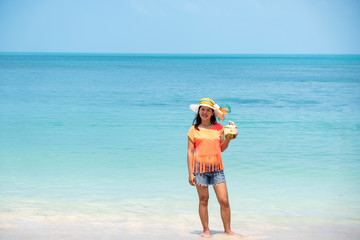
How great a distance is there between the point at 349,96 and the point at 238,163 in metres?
18.2

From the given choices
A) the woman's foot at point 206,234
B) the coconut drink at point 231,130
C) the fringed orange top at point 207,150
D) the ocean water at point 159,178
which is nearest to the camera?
the coconut drink at point 231,130

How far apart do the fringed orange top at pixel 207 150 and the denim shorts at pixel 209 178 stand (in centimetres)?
4

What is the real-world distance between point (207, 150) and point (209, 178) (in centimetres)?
27

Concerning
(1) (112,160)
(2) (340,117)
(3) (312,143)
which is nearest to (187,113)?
(2) (340,117)

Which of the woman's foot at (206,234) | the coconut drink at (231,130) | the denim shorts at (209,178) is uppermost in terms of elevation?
the coconut drink at (231,130)

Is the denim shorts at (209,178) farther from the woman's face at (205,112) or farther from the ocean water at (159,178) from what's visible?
the ocean water at (159,178)

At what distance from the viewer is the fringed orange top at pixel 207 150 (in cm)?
468

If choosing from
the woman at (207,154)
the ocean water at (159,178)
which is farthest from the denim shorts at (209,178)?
the ocean water at (159,178)

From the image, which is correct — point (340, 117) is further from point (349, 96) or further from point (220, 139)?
point (220, 139)

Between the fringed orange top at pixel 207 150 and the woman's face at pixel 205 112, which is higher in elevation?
the woman's face at pixel 205 112

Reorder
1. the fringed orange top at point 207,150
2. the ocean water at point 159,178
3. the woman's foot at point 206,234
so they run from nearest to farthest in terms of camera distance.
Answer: the fringed orange top at point 207,150
the woman's foot at point 206,234
the ocean water at point 159,178

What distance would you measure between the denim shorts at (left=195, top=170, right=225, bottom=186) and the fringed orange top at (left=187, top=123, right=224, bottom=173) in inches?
1.7

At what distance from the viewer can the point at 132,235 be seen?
5.12 meters

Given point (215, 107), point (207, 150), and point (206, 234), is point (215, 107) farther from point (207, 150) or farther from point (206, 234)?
point (206, 234)
